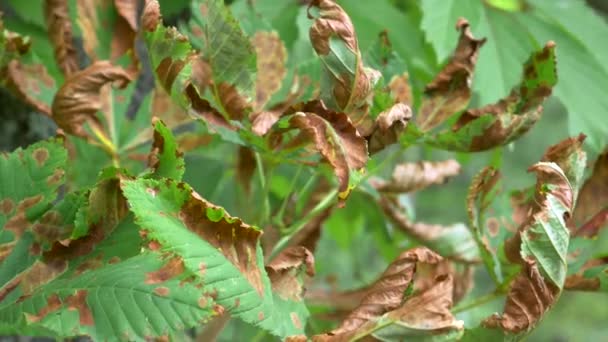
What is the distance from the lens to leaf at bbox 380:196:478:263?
2.43 feet

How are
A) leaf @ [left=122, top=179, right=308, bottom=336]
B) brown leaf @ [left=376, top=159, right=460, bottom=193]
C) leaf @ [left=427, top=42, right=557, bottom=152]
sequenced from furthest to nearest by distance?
brown leaf @ [left=376, top=159, right=460, bottom=193] < leaf @ [left=427, top=42, right=557, bottom=152] < leaf @ [left=122, top=179, right=308, bottom=336]

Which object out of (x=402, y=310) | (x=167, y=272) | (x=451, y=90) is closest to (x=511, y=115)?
(x=451, y=90)

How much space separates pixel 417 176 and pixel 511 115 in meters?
0.16

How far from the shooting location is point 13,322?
0.47m

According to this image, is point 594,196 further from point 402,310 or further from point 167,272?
point 167,272

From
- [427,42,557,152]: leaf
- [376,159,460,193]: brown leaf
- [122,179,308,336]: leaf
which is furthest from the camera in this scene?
[376,159,460,193]: brown leaf

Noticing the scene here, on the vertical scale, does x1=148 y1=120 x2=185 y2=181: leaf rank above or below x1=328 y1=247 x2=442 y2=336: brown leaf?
above

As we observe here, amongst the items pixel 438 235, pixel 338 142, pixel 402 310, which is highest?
pixel 338 142

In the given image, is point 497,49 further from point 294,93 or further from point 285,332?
point 285,332

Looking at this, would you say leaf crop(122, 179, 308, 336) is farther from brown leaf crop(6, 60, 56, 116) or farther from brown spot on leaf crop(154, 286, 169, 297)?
brown leaf crop(6, 60, 56, 116)

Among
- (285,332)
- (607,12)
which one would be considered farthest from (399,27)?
(607,12)

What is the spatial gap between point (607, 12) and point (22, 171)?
1.53 meters

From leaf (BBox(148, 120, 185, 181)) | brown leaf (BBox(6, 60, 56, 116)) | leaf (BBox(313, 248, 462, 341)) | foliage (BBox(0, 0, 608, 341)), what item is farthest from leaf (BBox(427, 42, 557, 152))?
brown leaf (BBox(6, 60, 56, 116))

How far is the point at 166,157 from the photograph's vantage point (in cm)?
50
